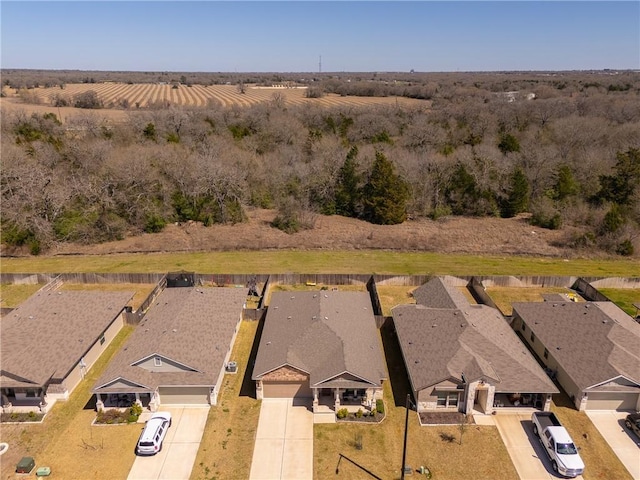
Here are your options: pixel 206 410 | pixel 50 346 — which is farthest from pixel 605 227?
pixel 50 346

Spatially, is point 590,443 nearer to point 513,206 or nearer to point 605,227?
point 605,227

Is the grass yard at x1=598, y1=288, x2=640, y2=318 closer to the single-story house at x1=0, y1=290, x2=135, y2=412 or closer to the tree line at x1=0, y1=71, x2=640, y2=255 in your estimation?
the tree line at x1=0, y1=71, x2=640, y2=255

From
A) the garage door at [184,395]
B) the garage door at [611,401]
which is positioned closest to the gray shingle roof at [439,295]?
the garage door at [611,401]

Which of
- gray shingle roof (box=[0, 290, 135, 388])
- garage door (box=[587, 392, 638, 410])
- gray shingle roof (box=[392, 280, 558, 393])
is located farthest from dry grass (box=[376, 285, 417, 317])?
gray shingle roof (box=[0, 290, 135, 388])

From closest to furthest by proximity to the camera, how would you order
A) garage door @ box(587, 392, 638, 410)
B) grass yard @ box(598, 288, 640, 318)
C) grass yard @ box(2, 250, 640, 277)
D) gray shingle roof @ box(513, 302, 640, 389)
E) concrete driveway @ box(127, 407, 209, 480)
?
concrete driveway @ box(127, 407, 209, 480), garage door @ box(587, 392, 638, 410), gray shingle roof @ box(513, 302, 640, 389), grass yard @ box(598, 288, 640, 318), grass yard @ box(2, 250, 640, 277)

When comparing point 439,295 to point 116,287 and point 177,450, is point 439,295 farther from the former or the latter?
point 116,287

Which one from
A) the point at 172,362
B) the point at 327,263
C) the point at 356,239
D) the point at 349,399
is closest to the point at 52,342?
the point at 172,362
